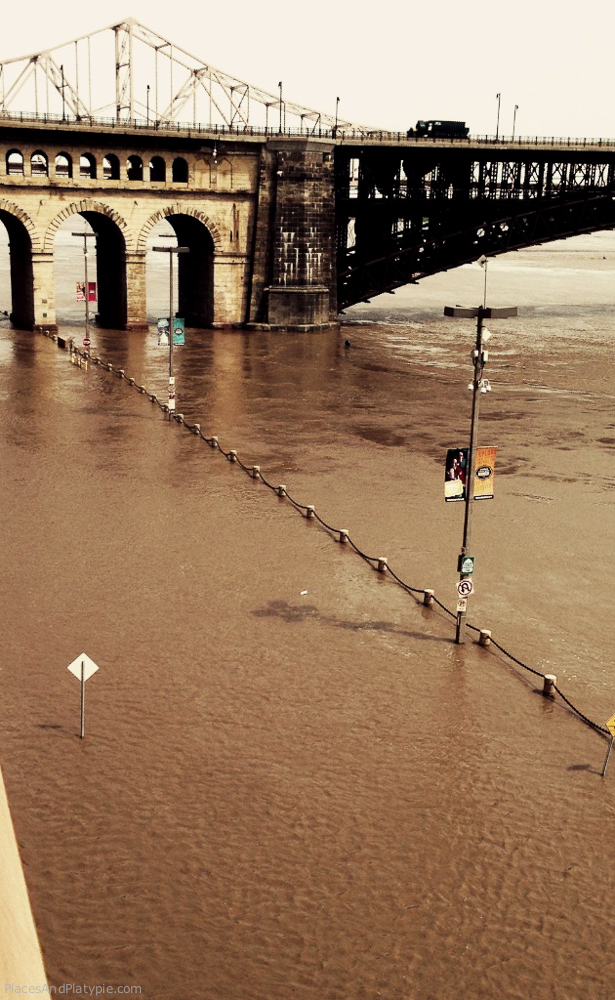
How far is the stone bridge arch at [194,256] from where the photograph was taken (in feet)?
265

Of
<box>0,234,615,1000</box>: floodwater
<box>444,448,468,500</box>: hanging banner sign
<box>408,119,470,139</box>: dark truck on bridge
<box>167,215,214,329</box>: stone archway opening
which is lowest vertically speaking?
<box>0,234,615,1000</box>: floodwater

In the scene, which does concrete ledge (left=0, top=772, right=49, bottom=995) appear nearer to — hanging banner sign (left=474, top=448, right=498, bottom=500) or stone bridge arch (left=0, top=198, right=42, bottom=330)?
hanging banner sign (left=474, top=448, right=498, bottom=500)

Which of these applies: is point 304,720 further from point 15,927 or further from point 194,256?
point 194,256

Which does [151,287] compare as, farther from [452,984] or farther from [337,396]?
[452,984]

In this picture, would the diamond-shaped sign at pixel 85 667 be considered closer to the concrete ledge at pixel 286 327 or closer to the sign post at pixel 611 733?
the sign post at pixel 611 733

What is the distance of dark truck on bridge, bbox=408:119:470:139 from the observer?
9150 cm

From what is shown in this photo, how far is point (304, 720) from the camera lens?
21000 millimetres

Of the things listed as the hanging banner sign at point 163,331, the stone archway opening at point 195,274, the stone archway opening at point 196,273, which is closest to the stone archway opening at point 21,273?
the stone archway opening at point 195,274

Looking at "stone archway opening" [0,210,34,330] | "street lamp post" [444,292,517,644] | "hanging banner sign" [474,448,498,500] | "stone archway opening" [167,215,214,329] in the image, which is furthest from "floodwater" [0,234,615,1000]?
"stone archway opening" [167,215,214,329]

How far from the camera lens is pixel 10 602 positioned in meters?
26.6

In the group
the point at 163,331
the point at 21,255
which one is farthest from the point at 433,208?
the point at 163,331

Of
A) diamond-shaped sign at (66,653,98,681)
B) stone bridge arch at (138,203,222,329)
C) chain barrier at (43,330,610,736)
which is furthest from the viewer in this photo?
stone bridge arch at (138,203,222,329)

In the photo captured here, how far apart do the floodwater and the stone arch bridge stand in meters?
36.7

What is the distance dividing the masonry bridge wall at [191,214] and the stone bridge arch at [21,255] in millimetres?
92
